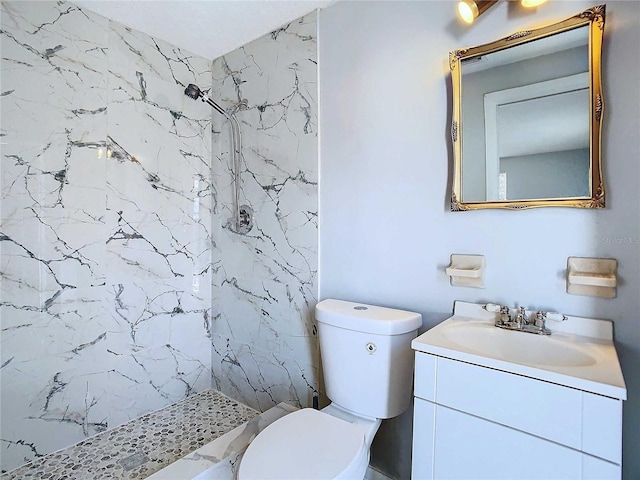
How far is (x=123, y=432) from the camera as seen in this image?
1974 mm

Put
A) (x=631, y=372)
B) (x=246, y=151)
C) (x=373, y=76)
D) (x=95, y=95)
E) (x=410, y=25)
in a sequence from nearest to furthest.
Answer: (x=631, y=372) < (x=410, y=25) < (x=373, y=76) < (x=95, y=95) < (x=246, y=151)

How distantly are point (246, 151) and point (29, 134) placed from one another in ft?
3.49

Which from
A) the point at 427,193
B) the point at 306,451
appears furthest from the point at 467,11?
the point at 306,451

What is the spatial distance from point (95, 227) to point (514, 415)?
206 cm

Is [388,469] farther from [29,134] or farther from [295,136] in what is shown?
[29,134]

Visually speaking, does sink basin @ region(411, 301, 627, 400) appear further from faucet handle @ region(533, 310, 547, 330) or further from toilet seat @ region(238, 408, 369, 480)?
toilet seat @ region(238, 408, 369, 480)

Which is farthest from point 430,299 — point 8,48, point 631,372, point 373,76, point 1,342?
point 8,48

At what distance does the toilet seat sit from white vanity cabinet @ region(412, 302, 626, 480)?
0.21 m

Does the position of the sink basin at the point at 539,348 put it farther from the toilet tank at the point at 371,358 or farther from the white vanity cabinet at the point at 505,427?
the toilet tank at the point at 371,358

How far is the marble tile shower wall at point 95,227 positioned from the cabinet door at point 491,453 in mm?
1734

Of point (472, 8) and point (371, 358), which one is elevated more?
point (472, 8)

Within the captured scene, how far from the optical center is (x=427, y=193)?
58.6 inches

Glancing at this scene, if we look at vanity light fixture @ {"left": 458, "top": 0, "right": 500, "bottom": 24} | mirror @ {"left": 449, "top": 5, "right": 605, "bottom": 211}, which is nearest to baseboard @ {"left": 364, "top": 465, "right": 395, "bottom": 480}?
mirror @ {"left": 449, "top": 5, "right": 605, "bottom": 211}

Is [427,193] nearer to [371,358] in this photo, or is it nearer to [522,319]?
[522,319]
